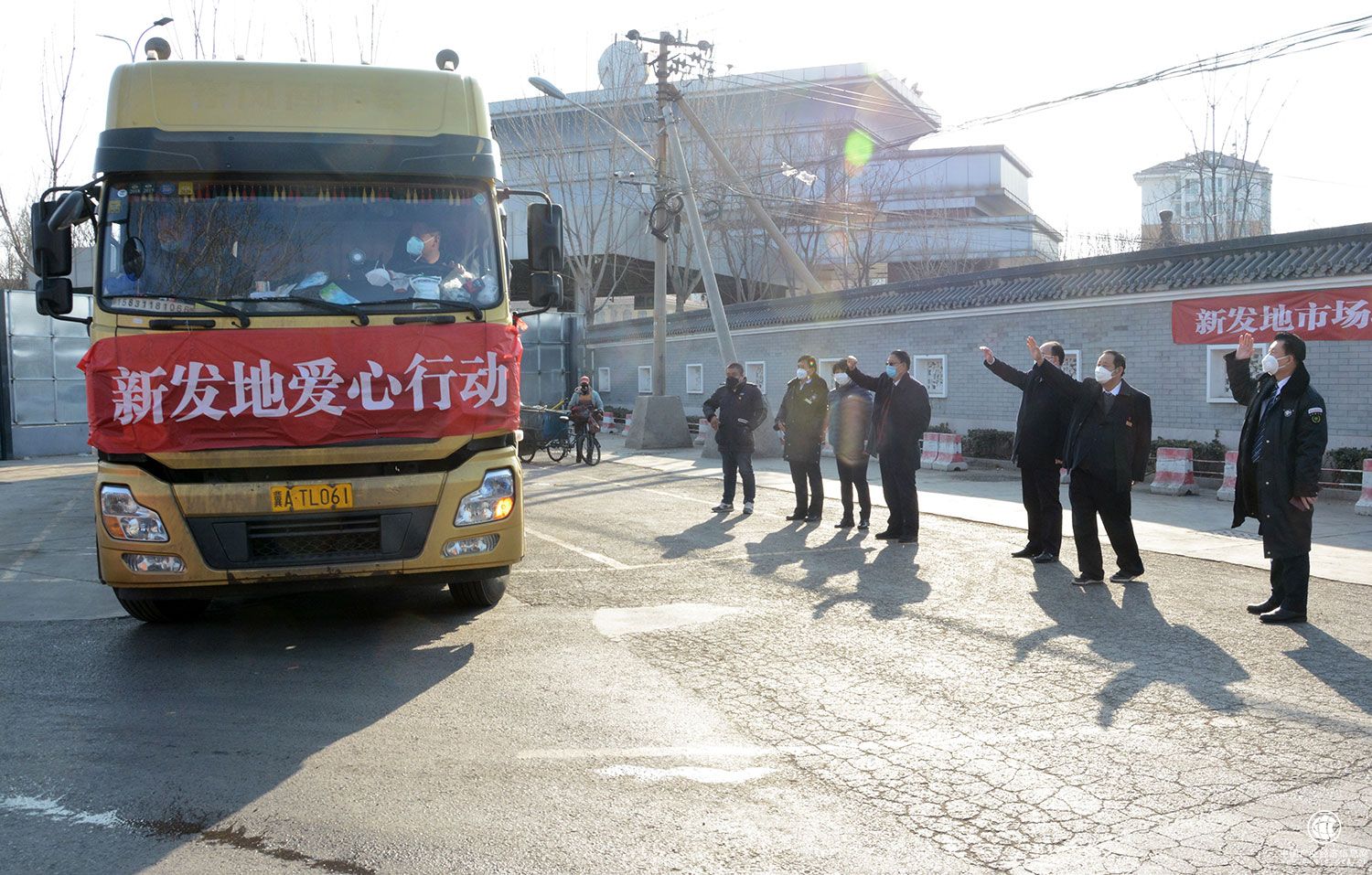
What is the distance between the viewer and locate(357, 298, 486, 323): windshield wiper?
6.38m

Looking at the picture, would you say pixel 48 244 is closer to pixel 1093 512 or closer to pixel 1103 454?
pixel 1103 454

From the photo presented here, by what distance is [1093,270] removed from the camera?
2086 centimetres

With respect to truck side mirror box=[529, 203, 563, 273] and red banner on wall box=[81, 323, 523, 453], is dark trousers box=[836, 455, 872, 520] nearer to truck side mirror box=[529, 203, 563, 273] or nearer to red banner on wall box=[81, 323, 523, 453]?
truck side mirror box=[529, 203, 563, 273]

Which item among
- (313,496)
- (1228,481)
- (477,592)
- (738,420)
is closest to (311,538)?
(313,496)

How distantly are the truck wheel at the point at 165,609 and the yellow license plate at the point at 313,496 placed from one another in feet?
3.60

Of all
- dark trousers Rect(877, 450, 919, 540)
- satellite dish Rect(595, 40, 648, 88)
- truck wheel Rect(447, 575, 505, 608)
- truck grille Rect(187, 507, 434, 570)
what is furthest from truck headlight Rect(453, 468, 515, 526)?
satellite dish Rect(595, 40, 648, 88)

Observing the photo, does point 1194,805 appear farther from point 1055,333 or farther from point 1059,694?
point 1055,333

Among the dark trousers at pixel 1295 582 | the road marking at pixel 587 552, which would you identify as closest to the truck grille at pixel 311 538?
the road marking at pixel 587 552

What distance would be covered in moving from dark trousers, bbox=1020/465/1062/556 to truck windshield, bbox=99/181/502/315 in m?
4.94

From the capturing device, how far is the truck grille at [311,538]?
6.07m

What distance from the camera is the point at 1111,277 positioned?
20.2 metres

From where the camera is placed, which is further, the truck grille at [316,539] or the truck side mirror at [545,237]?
the truck side mirror at [545,237]

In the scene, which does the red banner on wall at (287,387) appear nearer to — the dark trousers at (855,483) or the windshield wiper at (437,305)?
the windshield wiper at (437,305)

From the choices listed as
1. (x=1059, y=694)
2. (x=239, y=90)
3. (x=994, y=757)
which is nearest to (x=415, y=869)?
(x=994, y=757)
